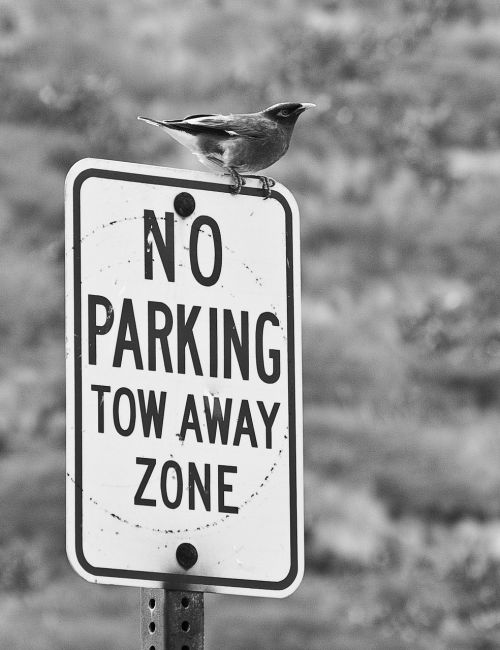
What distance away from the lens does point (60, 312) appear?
944 centimetres

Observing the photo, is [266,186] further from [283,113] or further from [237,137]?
[283,113]

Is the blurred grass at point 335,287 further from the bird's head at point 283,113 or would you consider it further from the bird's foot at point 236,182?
the bird's foot at point 236,182

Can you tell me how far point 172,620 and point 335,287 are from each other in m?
7.52

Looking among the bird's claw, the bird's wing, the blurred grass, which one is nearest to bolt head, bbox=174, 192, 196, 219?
the bird's claw

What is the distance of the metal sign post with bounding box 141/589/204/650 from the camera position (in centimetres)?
270

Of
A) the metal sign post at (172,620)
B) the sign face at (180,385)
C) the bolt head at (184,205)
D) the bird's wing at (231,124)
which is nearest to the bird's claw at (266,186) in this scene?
the sign face at (180,385)

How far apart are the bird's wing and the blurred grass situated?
5726mm

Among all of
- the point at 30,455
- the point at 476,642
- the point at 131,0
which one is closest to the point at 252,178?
the point at 30,455

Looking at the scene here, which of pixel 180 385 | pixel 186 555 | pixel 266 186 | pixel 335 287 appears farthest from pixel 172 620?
pixel 335 287

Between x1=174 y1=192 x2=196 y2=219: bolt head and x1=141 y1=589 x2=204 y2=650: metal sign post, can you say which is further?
x1=174 y1=192 x2=196 y2=219: bolt head

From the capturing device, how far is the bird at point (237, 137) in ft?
10.7

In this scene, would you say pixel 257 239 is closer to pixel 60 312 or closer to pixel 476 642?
pixel 60 312

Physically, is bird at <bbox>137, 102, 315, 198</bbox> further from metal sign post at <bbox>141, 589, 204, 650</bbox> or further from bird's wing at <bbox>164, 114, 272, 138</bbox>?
metal sign post at <bbox>141, 589, 204, 650</bbox>

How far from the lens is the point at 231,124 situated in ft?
11.5
